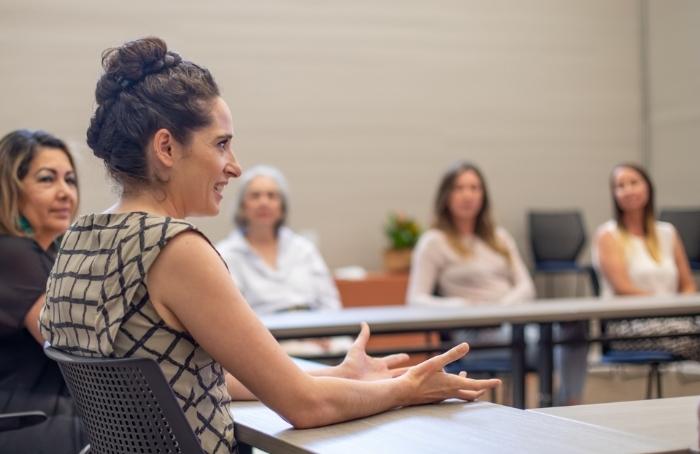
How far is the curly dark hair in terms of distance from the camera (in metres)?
1.65

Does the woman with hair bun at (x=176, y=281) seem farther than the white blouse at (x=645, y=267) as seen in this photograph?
No

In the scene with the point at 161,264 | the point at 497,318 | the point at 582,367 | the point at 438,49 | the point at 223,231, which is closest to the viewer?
the point at 161,264

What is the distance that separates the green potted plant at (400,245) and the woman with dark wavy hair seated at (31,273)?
4511 millimetres

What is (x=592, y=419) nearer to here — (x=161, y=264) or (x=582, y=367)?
(x=161, y=264)

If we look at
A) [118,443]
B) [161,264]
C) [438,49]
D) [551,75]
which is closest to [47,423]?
[118,443]

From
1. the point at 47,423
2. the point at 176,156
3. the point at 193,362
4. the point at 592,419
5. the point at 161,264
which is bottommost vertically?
the point at 47,423

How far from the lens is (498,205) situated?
805 centimetres

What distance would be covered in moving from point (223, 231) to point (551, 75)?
3140 mm

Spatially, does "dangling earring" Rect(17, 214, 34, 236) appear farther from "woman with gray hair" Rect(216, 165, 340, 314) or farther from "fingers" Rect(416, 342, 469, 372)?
"woman with gray hair" Rect(216, 165, 340, 314)

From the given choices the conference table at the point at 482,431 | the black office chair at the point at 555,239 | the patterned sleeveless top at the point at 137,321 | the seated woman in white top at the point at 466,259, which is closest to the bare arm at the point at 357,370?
the conference table at the point at 482,431

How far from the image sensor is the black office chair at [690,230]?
6.34 meters

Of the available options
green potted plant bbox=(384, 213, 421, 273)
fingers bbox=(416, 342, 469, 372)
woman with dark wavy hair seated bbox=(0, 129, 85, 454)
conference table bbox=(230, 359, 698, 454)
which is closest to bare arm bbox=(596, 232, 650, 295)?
green potted plant bbox=(384, 213, 421, 273)

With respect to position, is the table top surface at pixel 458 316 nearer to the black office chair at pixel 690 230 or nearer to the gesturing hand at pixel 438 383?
the gesturing hand at pixel 438 383

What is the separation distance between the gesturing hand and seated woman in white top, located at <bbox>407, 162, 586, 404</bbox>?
2.95 m
